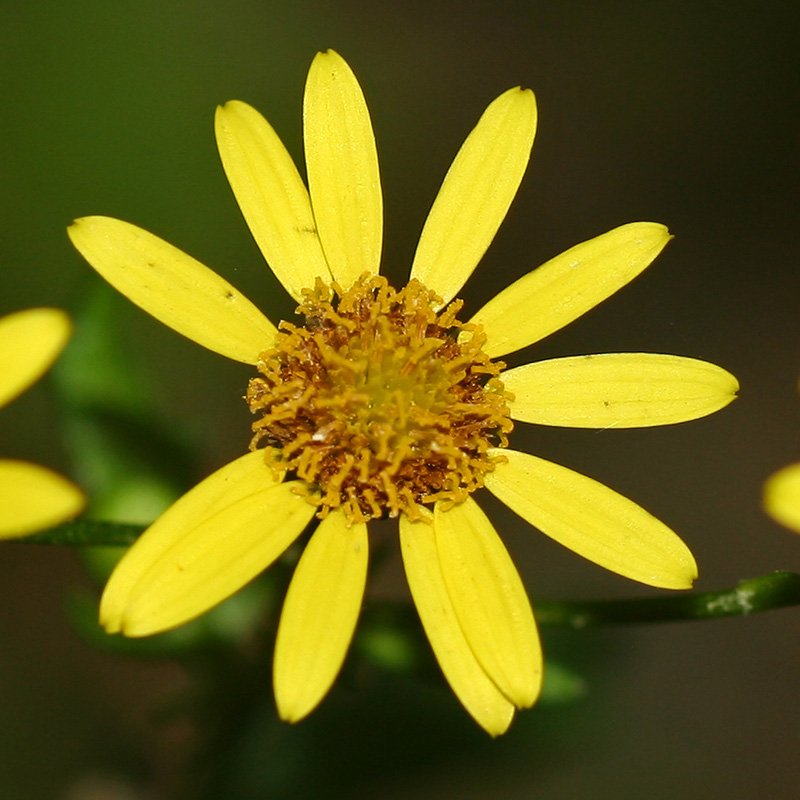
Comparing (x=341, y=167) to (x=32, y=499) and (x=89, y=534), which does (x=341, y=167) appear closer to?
(x=89, y=534)

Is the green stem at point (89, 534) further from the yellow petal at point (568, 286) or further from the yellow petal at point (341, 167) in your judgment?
the yellow petal at point (568, 286)

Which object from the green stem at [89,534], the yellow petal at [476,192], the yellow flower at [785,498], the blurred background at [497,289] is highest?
the yellow petal at [476,192]

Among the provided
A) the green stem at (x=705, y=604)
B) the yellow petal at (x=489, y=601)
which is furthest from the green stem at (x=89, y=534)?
the green stem at (x=705, y=604)

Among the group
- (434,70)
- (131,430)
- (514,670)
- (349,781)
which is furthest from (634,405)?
(434,70)

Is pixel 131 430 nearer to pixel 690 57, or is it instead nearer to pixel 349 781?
pixel 349 781

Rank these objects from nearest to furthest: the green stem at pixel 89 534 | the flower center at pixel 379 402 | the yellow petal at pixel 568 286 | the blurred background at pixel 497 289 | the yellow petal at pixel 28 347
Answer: the yellow petal at pixel 28 347 < the green stem at pixel 89 534 < the flower center at pixel 379 402 < the yellow petal at pixel 568 286 < the blurred background at pixel 497 289

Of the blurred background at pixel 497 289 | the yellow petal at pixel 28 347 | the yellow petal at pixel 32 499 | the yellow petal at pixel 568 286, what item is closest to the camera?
the yellow petal at pixel 32 499

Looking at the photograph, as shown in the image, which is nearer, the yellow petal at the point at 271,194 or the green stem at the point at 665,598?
the green stem at the point at 665,598

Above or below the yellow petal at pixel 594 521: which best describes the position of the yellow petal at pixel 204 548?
above
